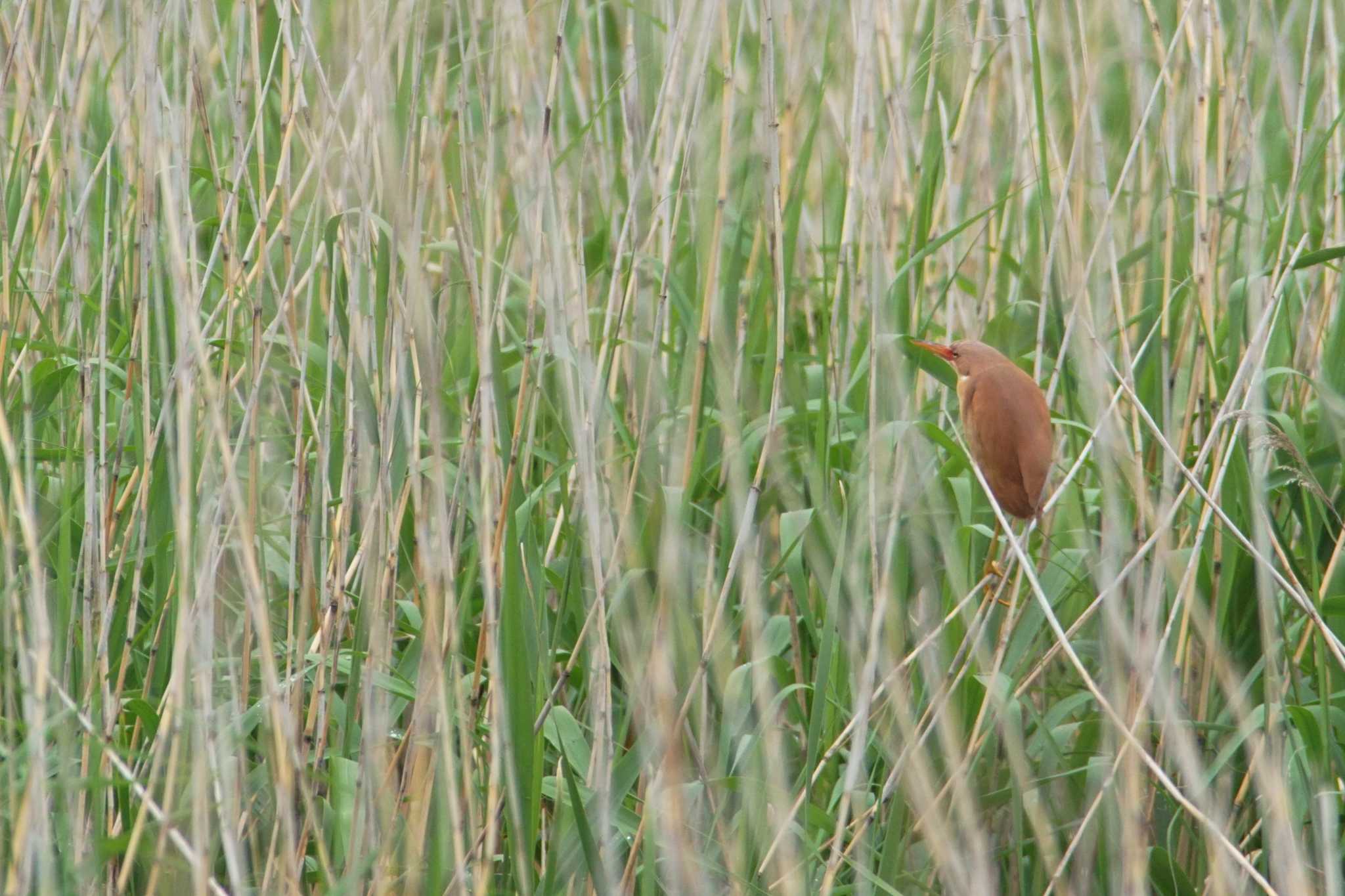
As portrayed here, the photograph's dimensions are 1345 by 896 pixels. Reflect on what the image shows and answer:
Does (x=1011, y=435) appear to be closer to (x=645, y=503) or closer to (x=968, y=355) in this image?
(x=968, y=355)

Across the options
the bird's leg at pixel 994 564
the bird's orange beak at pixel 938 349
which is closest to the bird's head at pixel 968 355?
the bird's orange beak at pixel 938 349

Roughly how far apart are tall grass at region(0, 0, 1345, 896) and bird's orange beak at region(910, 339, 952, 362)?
5 cm

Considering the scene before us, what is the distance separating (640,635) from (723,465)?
0.99 feet

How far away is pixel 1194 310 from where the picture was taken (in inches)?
68.9

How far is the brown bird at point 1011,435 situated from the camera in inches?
60.8

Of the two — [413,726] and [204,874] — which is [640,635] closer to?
[413,726]

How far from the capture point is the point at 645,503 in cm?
184

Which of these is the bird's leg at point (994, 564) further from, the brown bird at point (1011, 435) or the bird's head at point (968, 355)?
the bird's head at point (968, 355)

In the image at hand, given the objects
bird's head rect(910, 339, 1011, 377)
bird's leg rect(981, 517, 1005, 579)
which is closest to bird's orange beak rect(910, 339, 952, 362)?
bird's head rect(910, 339, 1011, 377)

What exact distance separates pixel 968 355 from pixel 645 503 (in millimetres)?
453

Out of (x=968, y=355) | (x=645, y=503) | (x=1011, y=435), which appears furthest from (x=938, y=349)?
(x=645, y=503)

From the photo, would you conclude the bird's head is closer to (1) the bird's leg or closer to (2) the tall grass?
(2) the tall grass

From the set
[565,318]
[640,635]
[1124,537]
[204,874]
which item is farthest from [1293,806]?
[204,874]

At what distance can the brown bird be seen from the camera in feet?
5.07
